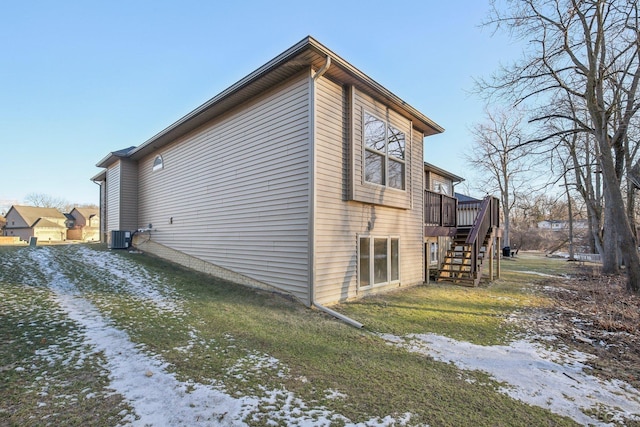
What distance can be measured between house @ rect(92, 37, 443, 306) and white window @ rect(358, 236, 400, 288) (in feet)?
0.09

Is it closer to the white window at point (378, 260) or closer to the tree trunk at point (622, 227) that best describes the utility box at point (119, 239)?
the white window at point (378, 260)

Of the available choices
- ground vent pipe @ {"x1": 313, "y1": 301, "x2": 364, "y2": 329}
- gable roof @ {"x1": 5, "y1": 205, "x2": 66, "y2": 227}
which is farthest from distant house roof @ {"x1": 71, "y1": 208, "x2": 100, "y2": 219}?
ground vent pipe @ {"x1": 313, "y1": 301, "x2": 364, "y2": 329}

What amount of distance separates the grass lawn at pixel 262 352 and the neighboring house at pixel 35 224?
5100 cm

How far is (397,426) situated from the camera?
2463mm

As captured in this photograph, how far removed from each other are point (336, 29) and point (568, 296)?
10015 millimetres

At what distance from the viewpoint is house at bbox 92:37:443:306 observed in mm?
6238

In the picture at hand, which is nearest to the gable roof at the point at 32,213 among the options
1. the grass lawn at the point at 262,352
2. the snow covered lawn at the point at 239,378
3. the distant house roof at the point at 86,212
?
the distant house roof at the point at 86,212

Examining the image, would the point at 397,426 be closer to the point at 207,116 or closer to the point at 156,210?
the point at 207,116

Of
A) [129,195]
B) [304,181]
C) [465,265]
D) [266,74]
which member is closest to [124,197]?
[129,195]

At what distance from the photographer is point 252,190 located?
24.3 ft

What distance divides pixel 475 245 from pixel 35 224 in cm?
Result: 5893

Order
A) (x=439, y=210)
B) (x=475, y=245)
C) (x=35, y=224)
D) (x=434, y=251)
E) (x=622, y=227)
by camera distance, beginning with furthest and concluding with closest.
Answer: (x=35, y=224)
(x=434, y=251)
(x=439, y=210)
(x=475, y=245)
(x=622, y=227)

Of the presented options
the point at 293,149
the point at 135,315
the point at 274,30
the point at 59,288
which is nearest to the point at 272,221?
the point at 293,149

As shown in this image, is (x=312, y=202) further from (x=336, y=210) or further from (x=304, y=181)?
(x=336, y=210)
